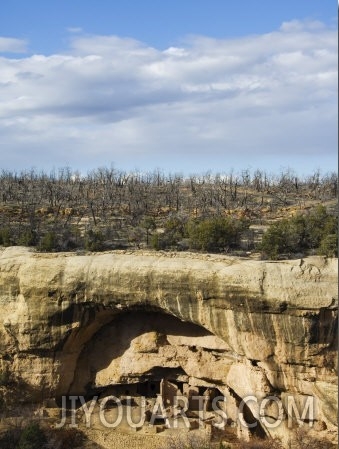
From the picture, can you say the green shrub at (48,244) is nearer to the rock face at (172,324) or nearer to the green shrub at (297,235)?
the rock face at (172,324)

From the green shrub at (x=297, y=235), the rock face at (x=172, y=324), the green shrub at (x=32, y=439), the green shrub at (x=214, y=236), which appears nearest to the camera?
the rock face at (x=172, y=324)

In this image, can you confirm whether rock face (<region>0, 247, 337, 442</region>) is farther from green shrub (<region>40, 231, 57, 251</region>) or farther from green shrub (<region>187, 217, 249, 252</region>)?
green shrub (<region>187, 217, 249, 252</region>)

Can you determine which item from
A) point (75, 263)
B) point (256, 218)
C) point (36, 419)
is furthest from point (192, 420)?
point (256, 218)

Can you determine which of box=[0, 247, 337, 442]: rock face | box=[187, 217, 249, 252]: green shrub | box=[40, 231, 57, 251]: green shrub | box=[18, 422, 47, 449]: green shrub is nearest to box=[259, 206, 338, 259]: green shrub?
box=[187, 217, 249, 252]: green shrub

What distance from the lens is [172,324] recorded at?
773 inches

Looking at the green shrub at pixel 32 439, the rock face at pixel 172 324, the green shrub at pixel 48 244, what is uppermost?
the green shrub at pixel 48 244

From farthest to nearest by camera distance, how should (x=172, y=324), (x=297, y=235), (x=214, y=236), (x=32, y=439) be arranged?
1. (x=214, y=236)
2. (x=297, y=235)
3. (x=172, y=324)
4. (x=32, y=439)

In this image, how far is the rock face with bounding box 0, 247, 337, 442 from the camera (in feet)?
52.2

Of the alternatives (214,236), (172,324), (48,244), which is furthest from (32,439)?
(214,236)

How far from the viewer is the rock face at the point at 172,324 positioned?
15.9 metres

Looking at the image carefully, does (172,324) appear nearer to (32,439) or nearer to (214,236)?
(214,236)

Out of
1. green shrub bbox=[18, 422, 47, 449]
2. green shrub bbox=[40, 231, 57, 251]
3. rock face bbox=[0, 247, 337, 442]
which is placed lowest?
green shrub bbox=[18, 422, 47, 449]

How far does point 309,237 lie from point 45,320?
34.5 feet

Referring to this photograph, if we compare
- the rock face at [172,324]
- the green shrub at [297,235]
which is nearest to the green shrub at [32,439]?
the rock face at [172,324]
